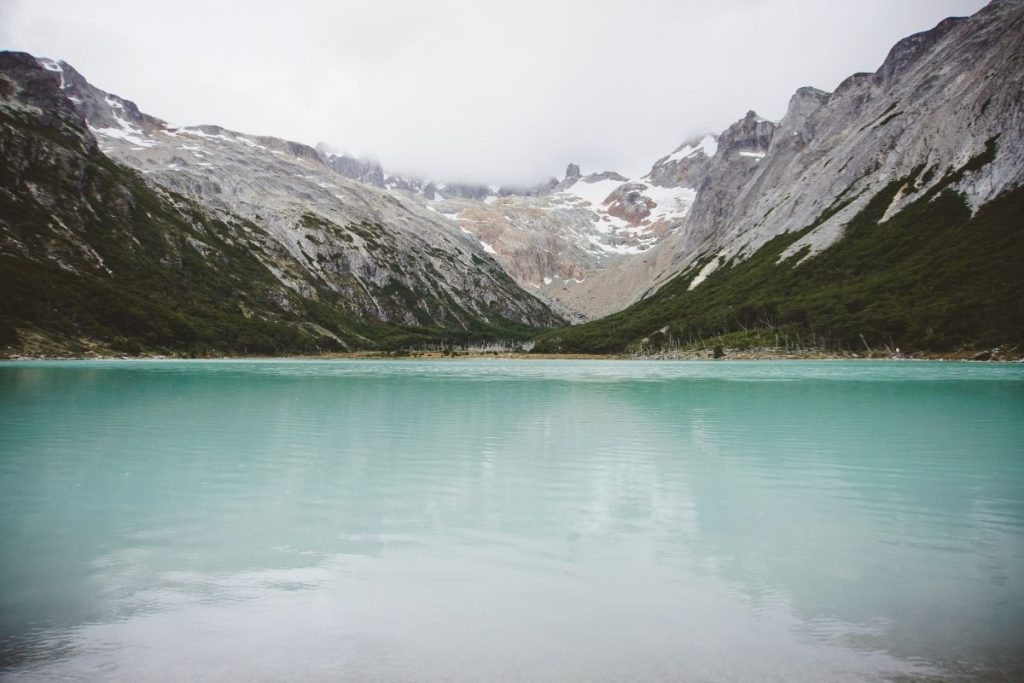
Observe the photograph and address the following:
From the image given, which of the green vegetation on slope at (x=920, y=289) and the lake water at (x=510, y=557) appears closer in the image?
the lake water at (x=510, y=557)

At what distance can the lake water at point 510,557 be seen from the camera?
9.17m

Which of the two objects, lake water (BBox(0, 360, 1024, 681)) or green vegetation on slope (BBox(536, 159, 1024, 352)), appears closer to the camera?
lake water (BBox(0, 360, 1024, 681))

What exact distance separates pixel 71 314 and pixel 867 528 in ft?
627

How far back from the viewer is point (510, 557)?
14016 millimetres

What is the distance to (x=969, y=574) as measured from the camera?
12570 millimetres

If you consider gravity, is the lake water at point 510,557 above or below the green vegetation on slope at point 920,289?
below

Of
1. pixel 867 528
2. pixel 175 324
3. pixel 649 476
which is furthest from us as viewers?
pixel 175 324

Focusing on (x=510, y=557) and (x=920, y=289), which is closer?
(x=510, y=557)

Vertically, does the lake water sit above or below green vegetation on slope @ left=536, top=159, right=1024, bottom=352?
below

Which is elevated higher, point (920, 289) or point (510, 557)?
point (920, 289)

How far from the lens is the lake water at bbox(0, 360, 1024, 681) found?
917cm

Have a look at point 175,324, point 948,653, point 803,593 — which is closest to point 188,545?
point 803,593

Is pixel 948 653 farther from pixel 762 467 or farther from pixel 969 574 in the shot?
pixel 762 467

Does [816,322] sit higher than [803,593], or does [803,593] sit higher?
[816,322]
